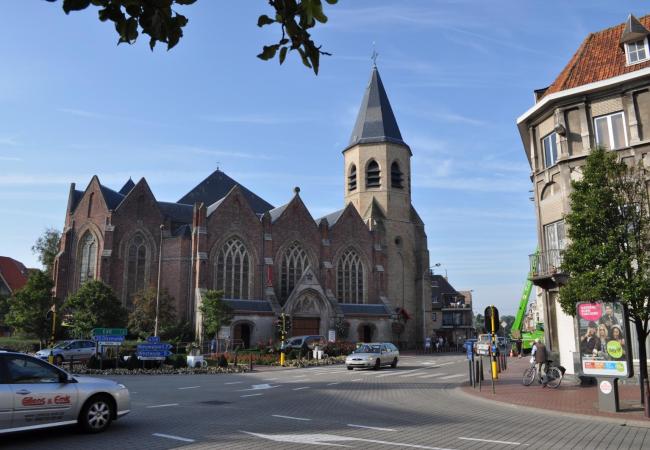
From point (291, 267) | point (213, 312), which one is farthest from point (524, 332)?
point (213, 312)

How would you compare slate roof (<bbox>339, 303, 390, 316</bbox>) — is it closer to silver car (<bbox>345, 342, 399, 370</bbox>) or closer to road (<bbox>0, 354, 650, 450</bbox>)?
silver car (<bbox>345, 342, 399, 370</bbox>)

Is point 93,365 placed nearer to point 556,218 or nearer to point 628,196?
point 556,218

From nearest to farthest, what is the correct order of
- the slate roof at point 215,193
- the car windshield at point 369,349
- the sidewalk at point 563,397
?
the sidewalk at point 563,397
the car windshield at point 369,349
the slate roof at point 215,193

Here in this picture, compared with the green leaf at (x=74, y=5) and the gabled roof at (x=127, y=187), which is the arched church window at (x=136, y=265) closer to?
the gabled roof at (x=127, y=187)

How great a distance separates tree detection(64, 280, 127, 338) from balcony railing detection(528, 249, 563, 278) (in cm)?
2575

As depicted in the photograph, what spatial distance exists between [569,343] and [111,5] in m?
20.5

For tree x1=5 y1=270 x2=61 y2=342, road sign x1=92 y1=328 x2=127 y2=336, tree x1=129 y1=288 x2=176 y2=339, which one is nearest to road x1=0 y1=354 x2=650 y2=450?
road sign x1=92 y1=328 x2=127 y2=336

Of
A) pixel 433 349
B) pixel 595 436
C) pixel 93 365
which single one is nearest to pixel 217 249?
pixel 93 365

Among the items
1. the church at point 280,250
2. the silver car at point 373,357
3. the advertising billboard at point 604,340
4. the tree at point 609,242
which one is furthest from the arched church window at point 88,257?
the advertising billboard at point 604,340

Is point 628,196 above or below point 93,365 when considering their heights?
above

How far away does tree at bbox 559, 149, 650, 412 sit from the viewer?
1388cm

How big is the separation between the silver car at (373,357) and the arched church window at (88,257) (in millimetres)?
23085

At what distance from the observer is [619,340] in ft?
43.0

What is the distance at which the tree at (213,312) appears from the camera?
120 ft
